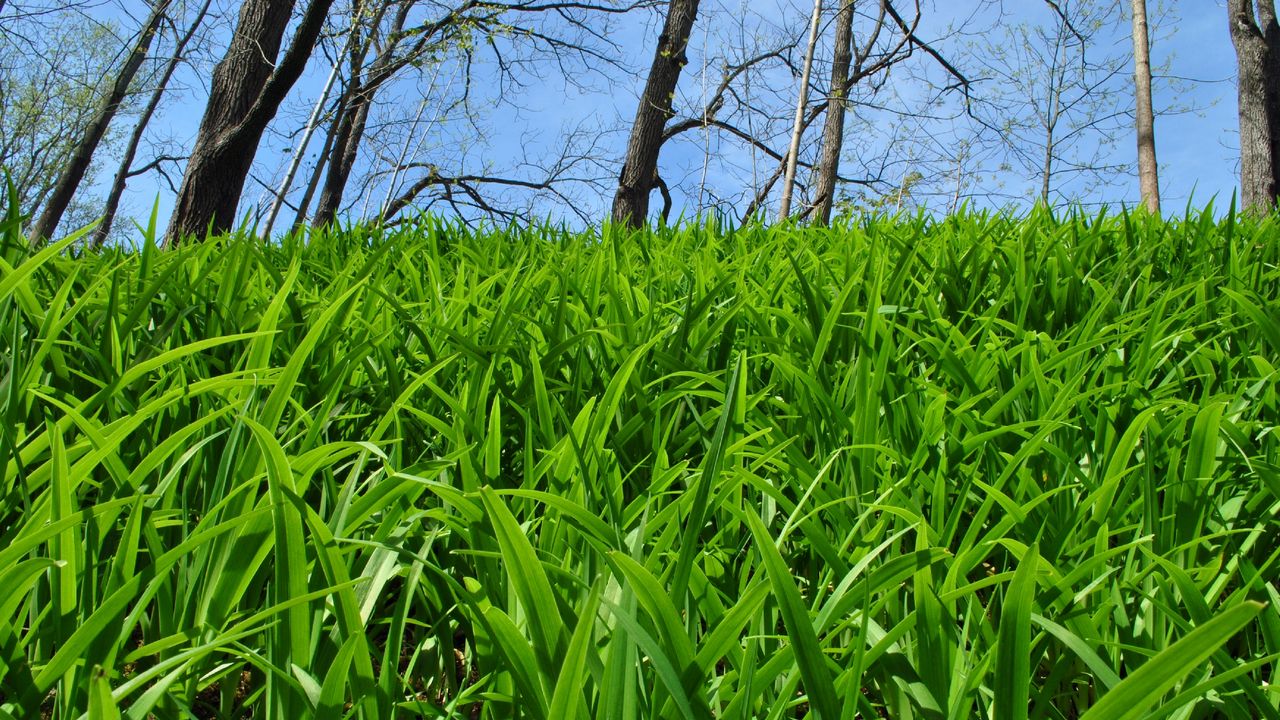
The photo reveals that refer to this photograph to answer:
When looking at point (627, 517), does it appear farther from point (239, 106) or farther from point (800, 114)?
point (800, 114)

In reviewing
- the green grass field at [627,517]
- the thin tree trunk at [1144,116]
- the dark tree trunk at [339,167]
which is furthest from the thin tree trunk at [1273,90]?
the dark tree trunk at [339,167]

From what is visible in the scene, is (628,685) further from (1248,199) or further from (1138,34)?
(1138,34)

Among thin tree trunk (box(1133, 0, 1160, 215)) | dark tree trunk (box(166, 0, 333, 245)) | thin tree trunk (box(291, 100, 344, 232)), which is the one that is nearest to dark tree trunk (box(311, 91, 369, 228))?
thin tree trunk (box(291, 100, 344, 232))

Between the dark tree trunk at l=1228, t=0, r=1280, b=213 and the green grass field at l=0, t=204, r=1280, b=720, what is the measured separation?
27.1 feet

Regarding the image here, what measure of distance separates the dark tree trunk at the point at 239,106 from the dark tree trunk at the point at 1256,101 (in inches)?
359

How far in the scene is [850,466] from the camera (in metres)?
1.03

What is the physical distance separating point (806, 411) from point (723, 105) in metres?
14.5

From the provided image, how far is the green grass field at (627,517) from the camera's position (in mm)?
632

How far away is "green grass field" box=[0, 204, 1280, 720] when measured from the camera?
632 millimetres

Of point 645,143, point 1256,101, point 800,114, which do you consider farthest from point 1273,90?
point 645,143

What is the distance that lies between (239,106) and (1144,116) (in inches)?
394

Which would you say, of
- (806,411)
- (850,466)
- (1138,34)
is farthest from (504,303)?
(1138,34)

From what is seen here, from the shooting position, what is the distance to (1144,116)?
9492mm

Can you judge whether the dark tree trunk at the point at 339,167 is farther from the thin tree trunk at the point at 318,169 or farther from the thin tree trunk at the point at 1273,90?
the thin tree trunk at the point at 1273,90
